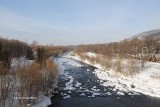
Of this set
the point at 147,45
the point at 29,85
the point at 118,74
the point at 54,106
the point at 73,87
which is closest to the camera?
the point at 29,85

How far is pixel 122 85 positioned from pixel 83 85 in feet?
20.4

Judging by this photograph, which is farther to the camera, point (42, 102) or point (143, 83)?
point (143, 83)

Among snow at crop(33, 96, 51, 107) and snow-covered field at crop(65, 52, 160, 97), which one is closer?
snow at crop(33, 96, 51, 107)

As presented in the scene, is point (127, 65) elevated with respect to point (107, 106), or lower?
elevated

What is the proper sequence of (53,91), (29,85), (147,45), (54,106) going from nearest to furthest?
(29,85) → (54,106) → (53,91) → (147,45)

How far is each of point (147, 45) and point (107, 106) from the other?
5391 centimetres

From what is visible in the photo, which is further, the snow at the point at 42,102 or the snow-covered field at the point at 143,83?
the snow-covered field at the point at 143,83

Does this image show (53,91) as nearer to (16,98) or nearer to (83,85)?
(83,85)

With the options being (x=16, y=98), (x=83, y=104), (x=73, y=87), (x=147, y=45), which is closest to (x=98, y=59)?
(x=147, y=45)

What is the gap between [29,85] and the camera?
2017 centimetres

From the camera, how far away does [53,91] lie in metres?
31.6

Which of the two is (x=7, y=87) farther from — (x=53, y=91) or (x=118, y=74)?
(x=118, y=74)

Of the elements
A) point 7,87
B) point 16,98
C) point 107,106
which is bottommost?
point 107,106

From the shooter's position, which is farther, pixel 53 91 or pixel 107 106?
pixel 53 91
